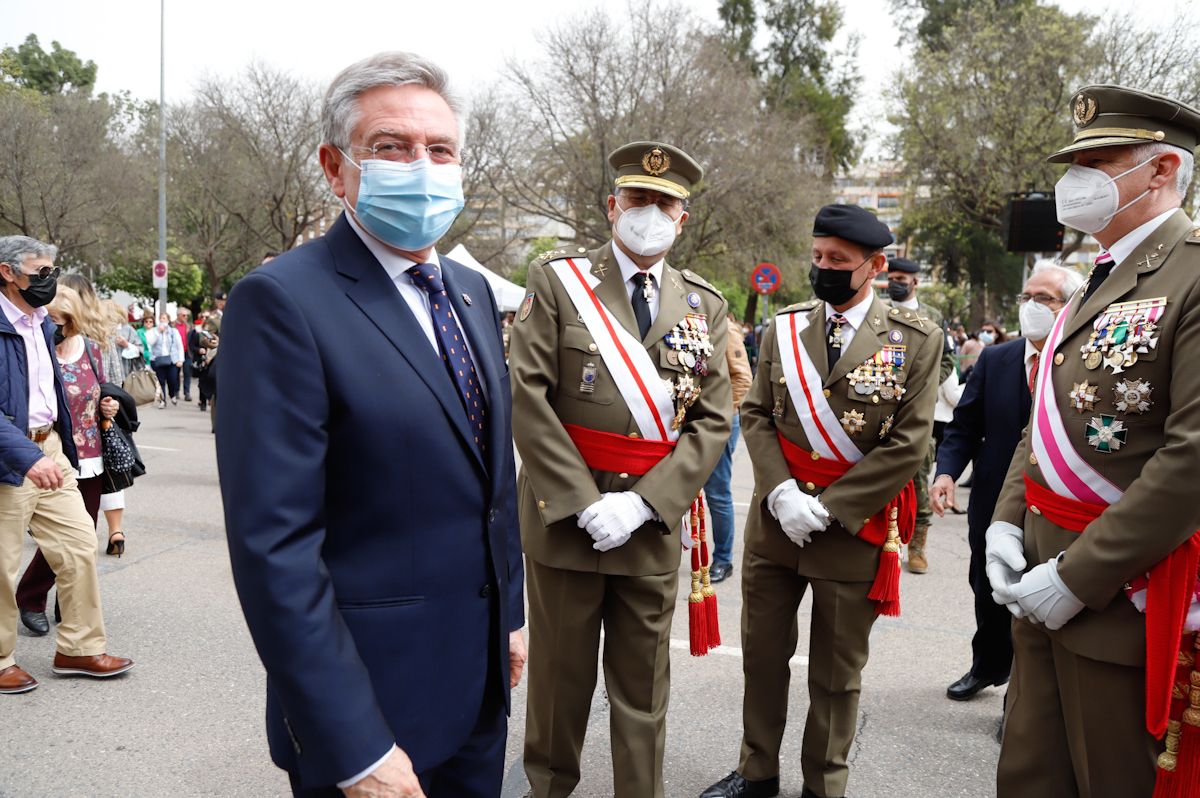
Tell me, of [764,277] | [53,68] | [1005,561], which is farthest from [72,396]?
[53,68]

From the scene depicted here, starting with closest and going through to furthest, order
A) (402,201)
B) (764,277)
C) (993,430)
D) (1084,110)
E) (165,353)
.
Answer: (402,201), (1084,110), (993,430), (165,353), (764,277)

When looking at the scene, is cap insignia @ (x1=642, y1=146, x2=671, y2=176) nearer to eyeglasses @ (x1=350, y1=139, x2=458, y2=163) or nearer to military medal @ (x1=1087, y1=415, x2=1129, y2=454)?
eyeglasses @ (x1=350, y1=139, x2=458, y2=163)

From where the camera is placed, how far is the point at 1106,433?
222 cm

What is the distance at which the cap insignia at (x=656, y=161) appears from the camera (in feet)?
10.8

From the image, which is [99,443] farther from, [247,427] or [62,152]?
[62,152]

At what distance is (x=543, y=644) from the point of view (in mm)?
3072

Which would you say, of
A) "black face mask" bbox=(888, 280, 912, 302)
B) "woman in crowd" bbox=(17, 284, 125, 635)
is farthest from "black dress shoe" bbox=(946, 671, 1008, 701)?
"woman in crowd" bbox=(17, 284, 125, 635)

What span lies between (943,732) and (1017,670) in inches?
63.8

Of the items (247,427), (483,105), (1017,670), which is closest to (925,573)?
(1017,670)

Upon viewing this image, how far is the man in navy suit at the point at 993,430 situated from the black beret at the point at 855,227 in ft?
3.80

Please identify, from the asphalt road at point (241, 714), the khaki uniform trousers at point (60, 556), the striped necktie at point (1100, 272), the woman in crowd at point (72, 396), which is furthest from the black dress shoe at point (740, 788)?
the woman in crowd at point (72, 396)

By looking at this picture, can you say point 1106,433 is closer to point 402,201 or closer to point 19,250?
point 402,201

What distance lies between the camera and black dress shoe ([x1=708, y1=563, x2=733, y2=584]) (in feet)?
19.6

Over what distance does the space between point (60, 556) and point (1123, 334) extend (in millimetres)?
4390
